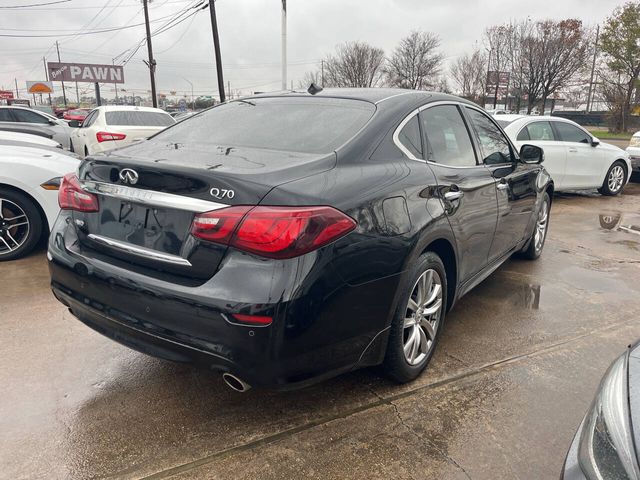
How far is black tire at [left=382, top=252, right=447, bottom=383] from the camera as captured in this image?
2498 millimetres

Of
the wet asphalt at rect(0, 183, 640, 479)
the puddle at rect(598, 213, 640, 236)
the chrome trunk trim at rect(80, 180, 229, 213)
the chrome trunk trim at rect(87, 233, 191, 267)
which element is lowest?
the puddle at rect(598, 213, 640, 236)

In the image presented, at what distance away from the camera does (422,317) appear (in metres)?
2.81

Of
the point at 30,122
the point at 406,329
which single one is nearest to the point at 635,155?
the point at 406,329

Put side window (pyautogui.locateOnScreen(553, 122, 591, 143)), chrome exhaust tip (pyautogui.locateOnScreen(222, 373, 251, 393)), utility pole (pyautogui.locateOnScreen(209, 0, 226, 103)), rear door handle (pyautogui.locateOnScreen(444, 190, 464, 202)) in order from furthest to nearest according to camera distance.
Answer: utility pole (pyautogui.locateOnScreen(209, 0, 226, 103))
side window (pyautogui.locateOnScreen(553, 122, 591, 143))
rear door handle (pyautogui.locateOnScreen(444, 190, 464, 202))
chrome exhaust tip (pyautogui.locateOnScreen(222, 373, 251, 393))

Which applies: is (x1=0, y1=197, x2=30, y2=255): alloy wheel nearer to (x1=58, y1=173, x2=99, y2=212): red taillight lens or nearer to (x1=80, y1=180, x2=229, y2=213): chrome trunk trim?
(x1=58, y1=173, x2=99, y2=212): red taillight lens

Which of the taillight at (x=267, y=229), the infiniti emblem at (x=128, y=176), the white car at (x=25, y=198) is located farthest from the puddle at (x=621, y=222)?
the white car at (x=25, y=198)

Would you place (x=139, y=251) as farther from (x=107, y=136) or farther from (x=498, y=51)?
(x=498, y=51)

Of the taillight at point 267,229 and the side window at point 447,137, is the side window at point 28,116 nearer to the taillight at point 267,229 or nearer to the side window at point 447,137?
the side window at point 447,137

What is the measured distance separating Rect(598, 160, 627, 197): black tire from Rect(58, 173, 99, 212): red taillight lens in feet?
32.3

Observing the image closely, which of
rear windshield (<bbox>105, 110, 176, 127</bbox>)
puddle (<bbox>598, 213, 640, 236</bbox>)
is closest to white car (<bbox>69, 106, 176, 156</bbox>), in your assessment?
rear windshield (<bbox>105, 110, 176, 127</bbox>)

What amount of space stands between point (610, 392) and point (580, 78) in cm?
4180

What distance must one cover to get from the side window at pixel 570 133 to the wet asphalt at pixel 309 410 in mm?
5783

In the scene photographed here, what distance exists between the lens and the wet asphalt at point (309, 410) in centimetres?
219

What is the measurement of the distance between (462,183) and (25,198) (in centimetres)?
405
